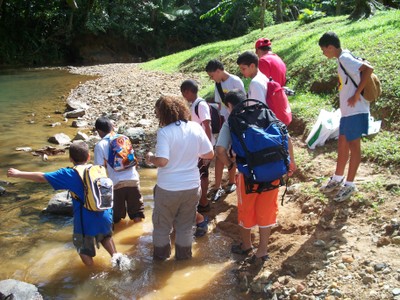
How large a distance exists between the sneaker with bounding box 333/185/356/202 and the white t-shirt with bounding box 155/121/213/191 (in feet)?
5.68

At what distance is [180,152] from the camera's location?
421 centimetres

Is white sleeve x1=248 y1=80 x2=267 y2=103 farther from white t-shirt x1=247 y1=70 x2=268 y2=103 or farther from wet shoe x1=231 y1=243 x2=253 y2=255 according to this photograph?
wet shoe x1=231 y1=243 x2=253 y2=255

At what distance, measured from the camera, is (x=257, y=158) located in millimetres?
3959

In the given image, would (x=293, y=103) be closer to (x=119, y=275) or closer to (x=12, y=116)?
(x=119, y=275)

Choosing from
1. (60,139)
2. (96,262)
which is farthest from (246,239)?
(60,139)

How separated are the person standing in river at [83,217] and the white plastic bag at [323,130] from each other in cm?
365

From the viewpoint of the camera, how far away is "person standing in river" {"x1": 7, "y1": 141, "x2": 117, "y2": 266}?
13.9 ft

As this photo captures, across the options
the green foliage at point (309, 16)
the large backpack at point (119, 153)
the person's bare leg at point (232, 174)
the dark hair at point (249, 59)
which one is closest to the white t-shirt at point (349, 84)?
the dark hair at point (249, 59)

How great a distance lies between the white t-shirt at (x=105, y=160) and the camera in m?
5.12

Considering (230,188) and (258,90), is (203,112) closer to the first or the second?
(258,90)

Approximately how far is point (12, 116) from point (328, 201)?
10.8 metres


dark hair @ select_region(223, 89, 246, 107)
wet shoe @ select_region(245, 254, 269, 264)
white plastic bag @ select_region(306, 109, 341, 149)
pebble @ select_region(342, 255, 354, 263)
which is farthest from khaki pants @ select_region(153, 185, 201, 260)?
white plastic bag @ select_region(306, 109, 341, 149)

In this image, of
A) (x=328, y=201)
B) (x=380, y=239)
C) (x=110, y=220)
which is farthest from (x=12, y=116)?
(x=380, y=239)

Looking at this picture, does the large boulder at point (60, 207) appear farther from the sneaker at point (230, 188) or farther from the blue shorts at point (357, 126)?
the blue shorts at point (357, 126)
